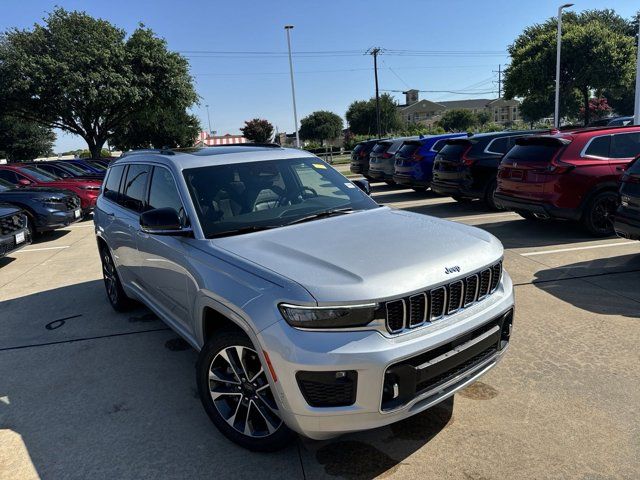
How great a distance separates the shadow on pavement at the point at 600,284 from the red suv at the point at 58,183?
1089 cm

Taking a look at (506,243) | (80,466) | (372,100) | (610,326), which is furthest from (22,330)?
(372,100)

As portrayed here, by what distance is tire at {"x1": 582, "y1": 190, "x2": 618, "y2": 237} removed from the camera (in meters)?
7.52

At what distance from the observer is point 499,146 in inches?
428

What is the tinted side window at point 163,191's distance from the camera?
12.0ft

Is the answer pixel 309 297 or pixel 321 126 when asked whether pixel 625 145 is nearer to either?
pixel 309 297

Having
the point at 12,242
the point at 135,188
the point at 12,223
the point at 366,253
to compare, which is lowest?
the point at 12,242

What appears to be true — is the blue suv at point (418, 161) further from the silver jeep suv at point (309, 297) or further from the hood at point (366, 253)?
the hood at point (366, 253)

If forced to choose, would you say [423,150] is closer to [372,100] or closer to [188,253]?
[188,253]

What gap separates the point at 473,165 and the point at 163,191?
8.23m

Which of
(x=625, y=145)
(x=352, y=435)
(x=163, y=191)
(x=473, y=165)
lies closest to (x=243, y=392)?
(x=352, y=435)

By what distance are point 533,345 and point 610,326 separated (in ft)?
2.86

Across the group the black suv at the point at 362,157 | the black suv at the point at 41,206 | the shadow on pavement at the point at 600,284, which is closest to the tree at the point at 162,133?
the black suv at the point at 362,157

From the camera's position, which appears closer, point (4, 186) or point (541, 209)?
point (541, 209)

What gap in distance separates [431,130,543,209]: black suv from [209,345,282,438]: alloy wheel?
8649 millimetres
